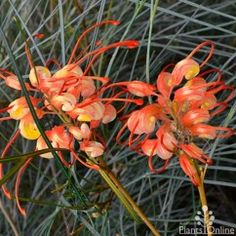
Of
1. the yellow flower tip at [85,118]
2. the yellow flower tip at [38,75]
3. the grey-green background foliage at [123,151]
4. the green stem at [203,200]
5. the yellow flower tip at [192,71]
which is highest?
the yellow flower tip at [38,75]

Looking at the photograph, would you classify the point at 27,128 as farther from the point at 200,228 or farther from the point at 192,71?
the point at 200,228

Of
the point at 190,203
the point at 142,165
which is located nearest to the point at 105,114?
the point at 142,165

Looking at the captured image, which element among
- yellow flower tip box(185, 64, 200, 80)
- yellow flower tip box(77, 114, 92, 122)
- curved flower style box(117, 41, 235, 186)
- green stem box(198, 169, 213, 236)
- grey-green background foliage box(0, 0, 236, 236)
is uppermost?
yellow flower tip box(185, 64, 200, 80)

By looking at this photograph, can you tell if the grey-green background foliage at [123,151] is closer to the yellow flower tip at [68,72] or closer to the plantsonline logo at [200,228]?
the plantsonline logo at [200,228]

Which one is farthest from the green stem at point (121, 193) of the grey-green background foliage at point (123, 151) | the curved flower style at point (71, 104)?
the grey-green background foliage at point (123, 151)

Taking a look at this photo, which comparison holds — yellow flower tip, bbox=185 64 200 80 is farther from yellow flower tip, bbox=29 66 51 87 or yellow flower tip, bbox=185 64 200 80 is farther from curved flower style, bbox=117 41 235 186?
yellow flower tip, bbox=29 66 51 87

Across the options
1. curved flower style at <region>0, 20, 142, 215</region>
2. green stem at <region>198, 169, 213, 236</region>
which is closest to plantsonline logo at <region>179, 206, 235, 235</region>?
green stem at <region>198, 169, 213, 236</region>

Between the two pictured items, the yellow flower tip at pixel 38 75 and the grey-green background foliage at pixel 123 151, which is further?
the grey-green background foliage at pixel 123 151

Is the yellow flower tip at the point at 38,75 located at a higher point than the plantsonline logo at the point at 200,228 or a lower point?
higher

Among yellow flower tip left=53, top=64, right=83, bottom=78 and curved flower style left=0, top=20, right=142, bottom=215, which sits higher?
yellow flower tip left=53, top=64, right=83, bottom=78

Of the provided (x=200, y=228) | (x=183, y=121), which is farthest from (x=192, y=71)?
(x=200, y=228)
